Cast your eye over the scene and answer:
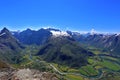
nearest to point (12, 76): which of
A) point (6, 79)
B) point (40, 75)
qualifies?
point (6, 79)

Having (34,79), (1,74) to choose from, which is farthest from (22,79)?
(1,74)

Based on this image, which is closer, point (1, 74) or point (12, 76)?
point (12, 76)

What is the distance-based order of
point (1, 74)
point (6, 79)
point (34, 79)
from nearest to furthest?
point (34, 79) < point (6, 79) < point (1, 74)

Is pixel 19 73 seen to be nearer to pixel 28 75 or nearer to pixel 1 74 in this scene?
pixel 28 75

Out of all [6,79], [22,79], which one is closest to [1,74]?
[6,79]

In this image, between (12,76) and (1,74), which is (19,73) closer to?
(12,76)

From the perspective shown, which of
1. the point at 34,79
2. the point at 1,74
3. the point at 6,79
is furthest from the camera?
the point at 1,74

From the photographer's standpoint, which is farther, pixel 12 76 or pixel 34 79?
pixel 12 76
